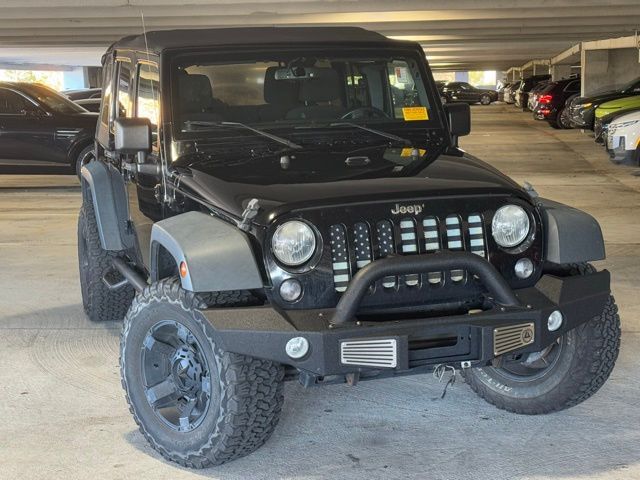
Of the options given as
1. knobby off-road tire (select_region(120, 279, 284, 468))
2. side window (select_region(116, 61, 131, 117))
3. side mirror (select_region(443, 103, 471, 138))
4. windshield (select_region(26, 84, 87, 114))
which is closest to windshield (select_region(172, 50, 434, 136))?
side mirror (select_region(443, 103, 471, 138))

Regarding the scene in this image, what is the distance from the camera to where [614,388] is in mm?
5156

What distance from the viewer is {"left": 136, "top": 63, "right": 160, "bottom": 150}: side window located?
495cm

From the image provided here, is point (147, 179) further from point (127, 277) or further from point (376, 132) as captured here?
point (376, 132)

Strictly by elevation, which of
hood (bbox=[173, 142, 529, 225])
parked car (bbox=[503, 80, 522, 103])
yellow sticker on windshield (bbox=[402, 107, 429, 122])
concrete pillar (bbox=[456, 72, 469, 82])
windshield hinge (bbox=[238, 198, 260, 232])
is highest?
yellow sticker on windshield (bbox=[402, 107, 429, 122])

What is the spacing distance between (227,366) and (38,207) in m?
9.45

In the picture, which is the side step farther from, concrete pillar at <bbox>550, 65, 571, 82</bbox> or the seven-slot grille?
concrete pillar at <bbox>550, 65, 571, 82</bbox>

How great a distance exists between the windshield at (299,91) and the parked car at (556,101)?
2132 cm

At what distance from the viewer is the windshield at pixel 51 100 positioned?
46.8ft

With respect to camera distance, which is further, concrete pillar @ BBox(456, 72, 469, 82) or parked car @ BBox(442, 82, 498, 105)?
concrete pillar @ BBox(456, 72, 469, 82)

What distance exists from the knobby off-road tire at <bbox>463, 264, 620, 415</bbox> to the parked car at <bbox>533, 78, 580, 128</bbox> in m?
22.0

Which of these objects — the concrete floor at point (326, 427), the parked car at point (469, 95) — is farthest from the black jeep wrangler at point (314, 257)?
the parked car at point (469, 95)

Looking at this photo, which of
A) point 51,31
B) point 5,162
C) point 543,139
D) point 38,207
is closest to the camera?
point 38,207

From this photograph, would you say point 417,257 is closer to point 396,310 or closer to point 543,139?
point 396,310

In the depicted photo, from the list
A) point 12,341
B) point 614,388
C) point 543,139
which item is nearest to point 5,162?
point 12,341
